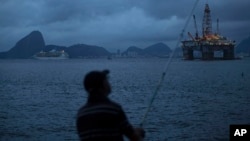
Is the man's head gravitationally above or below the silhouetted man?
above

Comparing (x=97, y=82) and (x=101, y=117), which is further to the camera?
(x=97, y=82)

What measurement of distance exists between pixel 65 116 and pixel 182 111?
9439 mm

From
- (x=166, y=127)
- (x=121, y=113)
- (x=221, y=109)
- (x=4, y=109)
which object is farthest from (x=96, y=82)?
(x=4, y=109)

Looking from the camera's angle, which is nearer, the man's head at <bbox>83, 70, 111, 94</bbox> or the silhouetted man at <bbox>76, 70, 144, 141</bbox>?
the silhouetted man at <bbox>76, 70, 144, 141</bbox>

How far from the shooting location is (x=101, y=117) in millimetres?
4910

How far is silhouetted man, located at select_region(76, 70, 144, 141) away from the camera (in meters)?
4.88

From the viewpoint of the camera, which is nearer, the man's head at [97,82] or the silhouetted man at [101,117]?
the silhouetted man at [101,117]

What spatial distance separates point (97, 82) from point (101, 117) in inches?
17.9

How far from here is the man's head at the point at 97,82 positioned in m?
5.05

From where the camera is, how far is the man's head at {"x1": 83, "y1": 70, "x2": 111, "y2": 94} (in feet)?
16.6

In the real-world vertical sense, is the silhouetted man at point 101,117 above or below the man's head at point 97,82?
below

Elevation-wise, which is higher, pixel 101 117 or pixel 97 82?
pixel 97 82

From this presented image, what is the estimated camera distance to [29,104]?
39.5m

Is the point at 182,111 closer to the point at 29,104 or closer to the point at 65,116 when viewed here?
the point at 65,116
